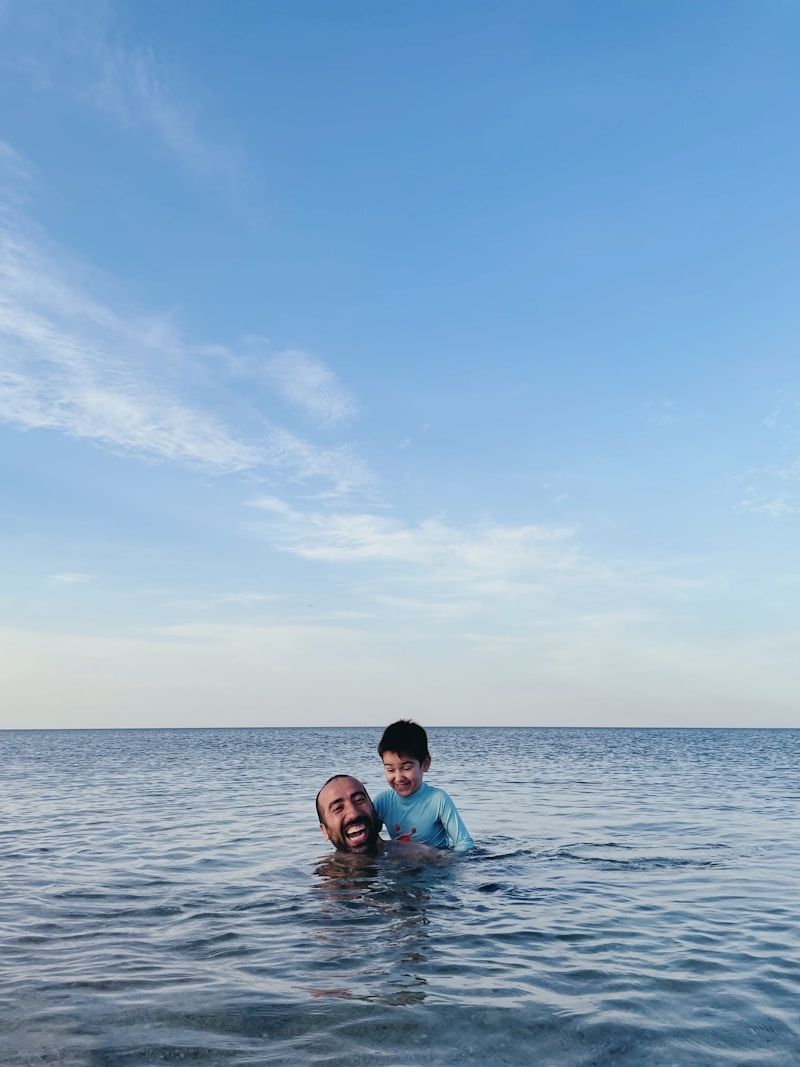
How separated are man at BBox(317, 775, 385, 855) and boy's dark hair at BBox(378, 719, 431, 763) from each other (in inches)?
24.1

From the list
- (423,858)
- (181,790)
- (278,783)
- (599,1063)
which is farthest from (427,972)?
(278,783)

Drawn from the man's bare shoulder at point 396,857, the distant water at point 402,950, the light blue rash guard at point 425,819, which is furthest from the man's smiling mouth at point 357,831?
the light blue rash guard at point 425,819

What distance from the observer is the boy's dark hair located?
34.4 feet

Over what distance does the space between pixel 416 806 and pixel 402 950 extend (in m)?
3.74

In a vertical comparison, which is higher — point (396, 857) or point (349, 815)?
point (349, 815)

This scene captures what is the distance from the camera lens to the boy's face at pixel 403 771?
34.4 feet

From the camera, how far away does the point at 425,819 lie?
11023 millimetres

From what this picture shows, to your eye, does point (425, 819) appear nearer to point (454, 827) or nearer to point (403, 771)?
point (454, 827)

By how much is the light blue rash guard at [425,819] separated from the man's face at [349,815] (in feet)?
1.56

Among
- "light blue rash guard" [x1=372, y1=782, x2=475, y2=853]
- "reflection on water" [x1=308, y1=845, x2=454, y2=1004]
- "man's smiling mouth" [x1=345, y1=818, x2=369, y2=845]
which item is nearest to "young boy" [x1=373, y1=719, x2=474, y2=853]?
"light blue rash guard" [x1=372, y1=782, x2=475, y2=853]

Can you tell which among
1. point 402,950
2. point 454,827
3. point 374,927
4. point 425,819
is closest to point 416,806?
point 425,819

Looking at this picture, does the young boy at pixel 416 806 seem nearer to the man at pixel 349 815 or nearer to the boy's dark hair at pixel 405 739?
the boy's dark hair at pixel 405 739

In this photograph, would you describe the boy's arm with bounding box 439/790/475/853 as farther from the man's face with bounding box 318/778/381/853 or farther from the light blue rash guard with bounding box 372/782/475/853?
the man's face with bounding box 318/778/381/853

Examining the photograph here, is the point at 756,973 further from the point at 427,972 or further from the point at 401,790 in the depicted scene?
the point at 401,790
